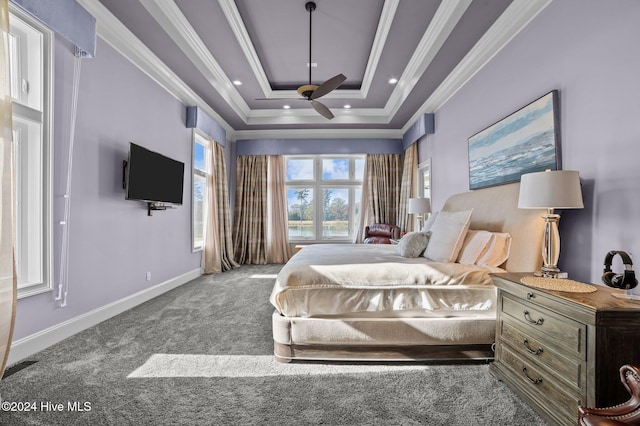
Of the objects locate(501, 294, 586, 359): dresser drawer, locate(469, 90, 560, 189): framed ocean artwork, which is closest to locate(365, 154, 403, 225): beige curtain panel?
locate(469, 90, 560, 189): framed ocean artwork

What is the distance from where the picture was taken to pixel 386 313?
2.09 metres

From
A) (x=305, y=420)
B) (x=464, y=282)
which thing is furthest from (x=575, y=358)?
(x=305, y=420)

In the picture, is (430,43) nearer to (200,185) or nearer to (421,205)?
(421,205)

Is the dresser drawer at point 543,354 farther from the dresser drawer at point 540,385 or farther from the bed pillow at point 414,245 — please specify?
the bed pillow at point 414,245

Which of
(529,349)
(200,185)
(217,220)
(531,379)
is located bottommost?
(531,379)

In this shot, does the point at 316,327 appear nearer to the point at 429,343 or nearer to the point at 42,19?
the point at 429,343

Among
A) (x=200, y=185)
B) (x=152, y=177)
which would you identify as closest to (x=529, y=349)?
(x=152, y=177)

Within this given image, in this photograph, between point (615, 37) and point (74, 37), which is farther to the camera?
point (74, 37)

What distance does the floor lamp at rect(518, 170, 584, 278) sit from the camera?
1715 mm

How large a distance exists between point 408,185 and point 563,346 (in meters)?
4.33

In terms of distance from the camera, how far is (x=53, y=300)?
238 cm

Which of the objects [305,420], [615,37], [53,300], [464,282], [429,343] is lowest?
[305,420]

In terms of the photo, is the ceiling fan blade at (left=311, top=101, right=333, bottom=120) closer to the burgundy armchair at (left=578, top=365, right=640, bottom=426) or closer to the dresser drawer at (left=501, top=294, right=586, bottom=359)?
the dresser drawer at (left=501, top=294, right=586, bottom=359)

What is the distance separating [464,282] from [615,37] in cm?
169
